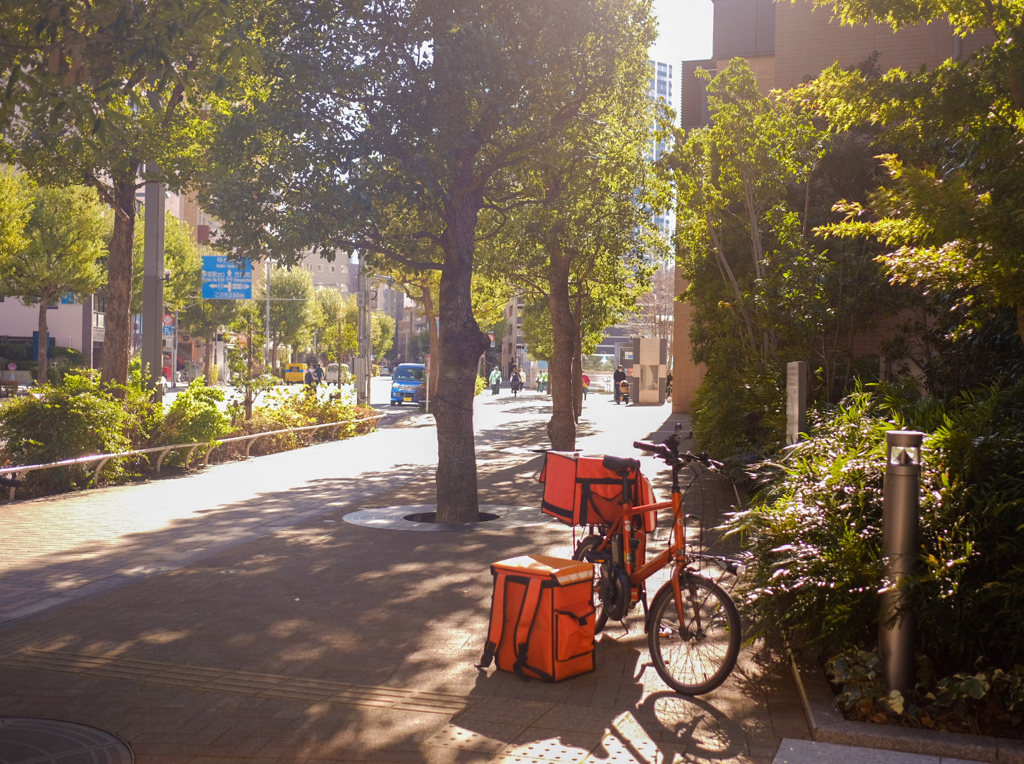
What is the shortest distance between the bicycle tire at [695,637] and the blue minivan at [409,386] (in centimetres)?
3919

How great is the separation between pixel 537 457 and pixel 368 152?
10.5 meters

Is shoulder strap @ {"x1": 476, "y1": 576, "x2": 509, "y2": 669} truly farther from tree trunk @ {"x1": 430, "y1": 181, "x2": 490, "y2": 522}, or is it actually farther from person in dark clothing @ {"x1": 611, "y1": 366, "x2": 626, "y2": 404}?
person in dark clothing @ {"x1": 611, "y1": 366, "x2": 626, "y2": 404}

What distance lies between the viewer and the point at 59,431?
13.6m

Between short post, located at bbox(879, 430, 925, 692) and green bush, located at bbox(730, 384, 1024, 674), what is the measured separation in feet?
0.26

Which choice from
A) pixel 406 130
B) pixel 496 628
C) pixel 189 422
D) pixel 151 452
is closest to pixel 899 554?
pixel 496 628

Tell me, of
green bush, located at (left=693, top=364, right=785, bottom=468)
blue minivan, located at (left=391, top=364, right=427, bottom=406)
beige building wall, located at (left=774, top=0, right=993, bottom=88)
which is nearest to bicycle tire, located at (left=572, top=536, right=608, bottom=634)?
green bush, located at (left=693, top=364, right=785, bottom=468)

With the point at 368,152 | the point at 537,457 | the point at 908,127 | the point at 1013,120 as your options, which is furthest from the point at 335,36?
the point at 537,457

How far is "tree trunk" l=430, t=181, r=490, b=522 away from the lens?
11312 mm

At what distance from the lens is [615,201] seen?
19.9 meters

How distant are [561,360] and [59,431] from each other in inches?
402

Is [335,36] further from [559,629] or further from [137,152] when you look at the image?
[559,629]

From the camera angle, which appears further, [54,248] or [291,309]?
[291,309]

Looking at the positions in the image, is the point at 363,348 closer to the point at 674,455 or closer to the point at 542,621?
the point at 674,455

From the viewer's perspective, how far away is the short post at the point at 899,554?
4.76 meters
